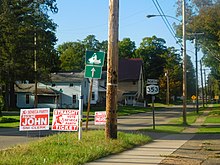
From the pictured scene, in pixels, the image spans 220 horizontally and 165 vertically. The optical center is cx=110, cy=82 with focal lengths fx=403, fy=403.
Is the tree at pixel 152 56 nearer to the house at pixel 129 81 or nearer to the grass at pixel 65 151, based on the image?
the house at pixel 129 81

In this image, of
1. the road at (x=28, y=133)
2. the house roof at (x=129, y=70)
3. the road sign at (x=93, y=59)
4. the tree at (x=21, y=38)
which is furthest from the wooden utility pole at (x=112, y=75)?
the house roof at (x=129, y=70)

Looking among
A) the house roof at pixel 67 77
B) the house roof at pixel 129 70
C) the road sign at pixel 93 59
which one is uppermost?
the house roof at pixel 129 70

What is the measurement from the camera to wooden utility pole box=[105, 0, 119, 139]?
48.3ft

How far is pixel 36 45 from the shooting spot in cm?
4531

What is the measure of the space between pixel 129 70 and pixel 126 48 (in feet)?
→ 98.9

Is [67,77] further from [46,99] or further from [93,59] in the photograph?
[93,59]

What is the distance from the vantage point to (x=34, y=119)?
13.9 m

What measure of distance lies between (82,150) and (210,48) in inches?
1915

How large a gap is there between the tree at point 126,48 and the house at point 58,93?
48163 millimetres

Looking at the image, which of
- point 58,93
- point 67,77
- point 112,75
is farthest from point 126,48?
point 112,75

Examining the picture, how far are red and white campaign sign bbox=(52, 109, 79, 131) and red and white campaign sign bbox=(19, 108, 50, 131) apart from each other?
0.78 m

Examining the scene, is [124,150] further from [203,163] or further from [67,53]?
[67,53]

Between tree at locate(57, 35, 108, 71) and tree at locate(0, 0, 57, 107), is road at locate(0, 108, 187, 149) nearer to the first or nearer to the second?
tree at locate(0, 0, 57, 107)

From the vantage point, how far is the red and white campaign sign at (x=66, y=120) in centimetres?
1433
